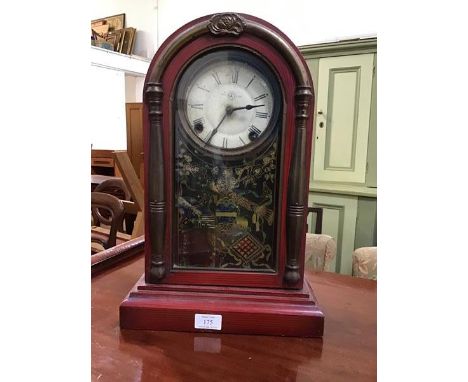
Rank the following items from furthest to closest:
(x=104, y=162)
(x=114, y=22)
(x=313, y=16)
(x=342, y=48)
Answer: (x=114, y=22) → (x=104, y=162) → (x=313, y=16) → (x=342, y=48)

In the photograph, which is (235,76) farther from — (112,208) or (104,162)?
(104,162)

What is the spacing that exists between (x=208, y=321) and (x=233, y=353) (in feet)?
0.22

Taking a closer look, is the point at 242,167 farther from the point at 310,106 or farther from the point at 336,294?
the point at 336,294

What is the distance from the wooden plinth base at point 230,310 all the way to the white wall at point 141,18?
4.01 m

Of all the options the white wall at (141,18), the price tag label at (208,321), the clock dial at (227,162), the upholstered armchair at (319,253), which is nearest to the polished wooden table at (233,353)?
the price tag label at (208,321)

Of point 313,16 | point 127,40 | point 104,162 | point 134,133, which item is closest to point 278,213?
point 313,16

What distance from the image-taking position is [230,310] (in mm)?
545

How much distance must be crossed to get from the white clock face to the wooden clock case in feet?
0.09

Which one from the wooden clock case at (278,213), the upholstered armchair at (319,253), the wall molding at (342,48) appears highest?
the wall molding at (342,48)

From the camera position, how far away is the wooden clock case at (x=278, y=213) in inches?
21.4

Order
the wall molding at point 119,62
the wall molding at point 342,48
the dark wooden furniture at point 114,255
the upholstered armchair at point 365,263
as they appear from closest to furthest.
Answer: the dark wooden furniture at point 114,255 → the upholstered armchair at point 365,263 → the wall molding at point 342,48 → the wall molding at point 119,62

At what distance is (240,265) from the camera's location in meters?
0.61

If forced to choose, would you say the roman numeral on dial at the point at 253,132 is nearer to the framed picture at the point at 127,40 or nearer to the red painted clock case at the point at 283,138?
the red painted clock case at the point at 283,138
